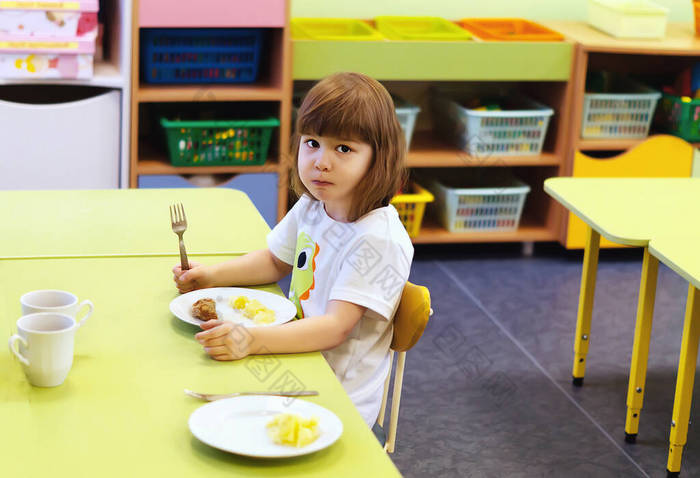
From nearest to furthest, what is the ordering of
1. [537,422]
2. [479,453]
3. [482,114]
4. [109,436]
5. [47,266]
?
[109,436] < [47,266] < [479,453] < [537,422] < [482,114]

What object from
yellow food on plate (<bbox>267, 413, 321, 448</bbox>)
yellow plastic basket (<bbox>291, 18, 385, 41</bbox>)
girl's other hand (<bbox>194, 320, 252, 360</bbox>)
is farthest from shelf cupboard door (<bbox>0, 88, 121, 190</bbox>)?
yellow food on plate (<bbox>267, 413, 321, 448</bbox>)

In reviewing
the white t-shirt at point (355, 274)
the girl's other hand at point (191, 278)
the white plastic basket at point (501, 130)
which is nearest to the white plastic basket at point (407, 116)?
the white plastic basket at point (501, 130)

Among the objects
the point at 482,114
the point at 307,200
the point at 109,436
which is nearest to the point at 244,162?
the point at 482,114

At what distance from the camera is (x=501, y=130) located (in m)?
3.67

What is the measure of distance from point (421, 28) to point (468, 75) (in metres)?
0.43

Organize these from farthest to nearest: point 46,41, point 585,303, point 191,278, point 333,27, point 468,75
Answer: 1. point 333,27
2. point 468,75
3. point 46,41
4. point 585,303
5. point 191,278

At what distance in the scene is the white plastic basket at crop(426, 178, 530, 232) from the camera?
12.2 ft

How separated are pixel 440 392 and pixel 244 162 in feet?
4.02

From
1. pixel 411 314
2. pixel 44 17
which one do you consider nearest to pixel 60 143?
pixel 44 17

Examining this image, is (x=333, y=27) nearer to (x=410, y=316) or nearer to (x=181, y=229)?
(x=181, y=229)

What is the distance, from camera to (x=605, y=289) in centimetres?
352

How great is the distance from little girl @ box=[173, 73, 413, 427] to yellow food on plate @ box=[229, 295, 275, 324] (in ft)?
0.21

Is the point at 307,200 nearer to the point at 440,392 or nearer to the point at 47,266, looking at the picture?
the point at 47,266

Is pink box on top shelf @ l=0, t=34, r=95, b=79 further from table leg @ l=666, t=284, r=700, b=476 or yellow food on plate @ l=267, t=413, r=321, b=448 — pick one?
yellow food on plate @ l=267, t=413, r=321, b=448
